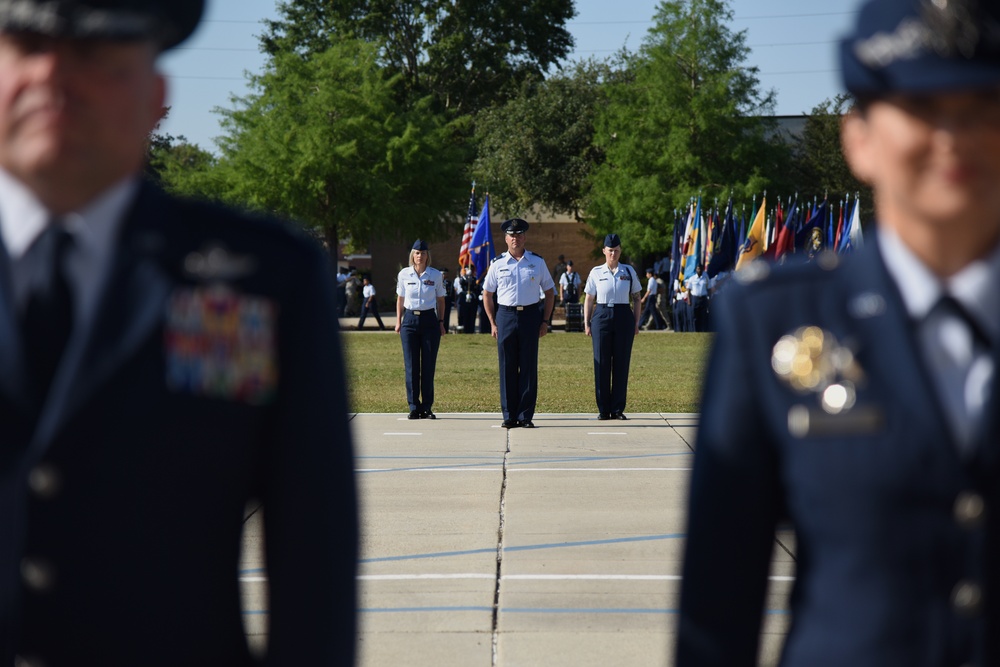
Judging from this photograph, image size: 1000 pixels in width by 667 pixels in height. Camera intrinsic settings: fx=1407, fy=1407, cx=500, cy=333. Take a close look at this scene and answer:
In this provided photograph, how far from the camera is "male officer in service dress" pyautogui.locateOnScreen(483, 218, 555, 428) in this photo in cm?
1463

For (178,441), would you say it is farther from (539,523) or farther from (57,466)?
(539,523)

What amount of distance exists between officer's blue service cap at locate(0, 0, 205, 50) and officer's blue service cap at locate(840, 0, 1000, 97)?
102 cm

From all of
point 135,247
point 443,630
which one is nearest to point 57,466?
point 135,247

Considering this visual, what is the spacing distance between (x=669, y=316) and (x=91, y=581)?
41.5m

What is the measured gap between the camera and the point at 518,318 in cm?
1489

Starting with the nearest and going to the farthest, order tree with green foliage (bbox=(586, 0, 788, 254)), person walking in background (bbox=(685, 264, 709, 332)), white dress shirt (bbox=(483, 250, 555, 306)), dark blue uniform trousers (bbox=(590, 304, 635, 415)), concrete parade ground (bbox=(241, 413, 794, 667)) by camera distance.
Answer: concrete parade ground (bbox=(241, 413, 794, 667)), white dress shirt (bbox=(483, 250, 555, 306)), dark blue uniform trousers (bbox=(590, 304, 635, 415)), person walking in background (bbox=(685, 264, 709, 332)), tree with green foliage (bbox=(586, 0, 788, 254))

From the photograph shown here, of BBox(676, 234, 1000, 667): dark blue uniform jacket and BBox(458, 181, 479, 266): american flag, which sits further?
BBox(458, 181, 479, 266): american flag

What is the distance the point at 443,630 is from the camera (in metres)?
6.36

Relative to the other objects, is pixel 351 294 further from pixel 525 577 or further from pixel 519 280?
pixel 525 577

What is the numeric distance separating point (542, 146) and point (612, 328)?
132ft

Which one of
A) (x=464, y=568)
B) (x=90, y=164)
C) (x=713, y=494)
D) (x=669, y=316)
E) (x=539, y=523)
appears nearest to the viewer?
(x=90, y=164)

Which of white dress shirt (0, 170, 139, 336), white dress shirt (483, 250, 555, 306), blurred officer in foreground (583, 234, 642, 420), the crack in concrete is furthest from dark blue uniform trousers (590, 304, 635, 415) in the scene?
white dress shirt (0, 170, 139, 336)

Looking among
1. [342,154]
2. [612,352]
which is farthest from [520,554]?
[342,154]

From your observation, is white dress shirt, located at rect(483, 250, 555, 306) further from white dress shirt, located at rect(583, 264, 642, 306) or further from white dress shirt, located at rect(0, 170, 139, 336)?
white dress shirt, located at rect(0, 170, 139, 336)
